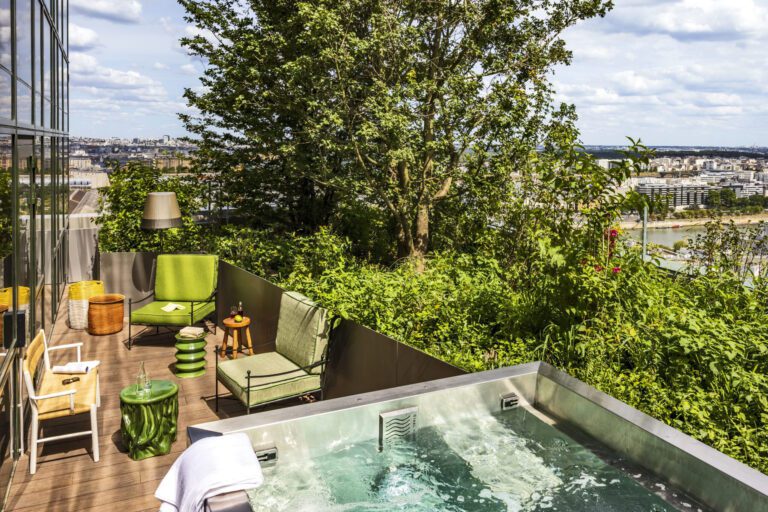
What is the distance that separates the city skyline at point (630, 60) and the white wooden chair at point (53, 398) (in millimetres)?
6380

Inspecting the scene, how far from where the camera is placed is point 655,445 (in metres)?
2.90

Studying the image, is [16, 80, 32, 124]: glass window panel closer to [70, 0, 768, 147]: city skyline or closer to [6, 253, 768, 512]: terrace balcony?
[6, 253, 768, 512]: terrace balcony

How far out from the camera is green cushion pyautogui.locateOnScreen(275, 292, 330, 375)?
4914 millimetres

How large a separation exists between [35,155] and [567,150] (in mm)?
4775

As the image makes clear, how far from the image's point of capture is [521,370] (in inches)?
145

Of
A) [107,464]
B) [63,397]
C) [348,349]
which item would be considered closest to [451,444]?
[348,349]

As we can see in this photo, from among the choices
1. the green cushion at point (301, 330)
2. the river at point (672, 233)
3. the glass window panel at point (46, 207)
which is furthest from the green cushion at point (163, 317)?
the river at point (672, 233)

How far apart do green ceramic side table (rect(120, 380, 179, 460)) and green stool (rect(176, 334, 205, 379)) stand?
1575 millimetres

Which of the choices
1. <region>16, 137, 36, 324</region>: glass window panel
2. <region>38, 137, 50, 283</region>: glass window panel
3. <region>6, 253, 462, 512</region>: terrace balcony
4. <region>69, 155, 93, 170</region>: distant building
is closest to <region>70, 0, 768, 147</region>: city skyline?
<region>69, 155, 93, 170</region>: distant building

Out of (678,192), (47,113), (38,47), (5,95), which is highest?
(38,47)

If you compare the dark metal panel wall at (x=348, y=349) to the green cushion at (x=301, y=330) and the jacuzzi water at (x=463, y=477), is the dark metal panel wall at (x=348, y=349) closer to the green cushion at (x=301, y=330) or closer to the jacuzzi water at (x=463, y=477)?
the green cushion at (x=301, y=330)

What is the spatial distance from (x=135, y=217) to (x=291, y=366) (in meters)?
5.80

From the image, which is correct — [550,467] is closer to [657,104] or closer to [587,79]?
[587,79]

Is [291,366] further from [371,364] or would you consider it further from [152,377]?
[152,377]
